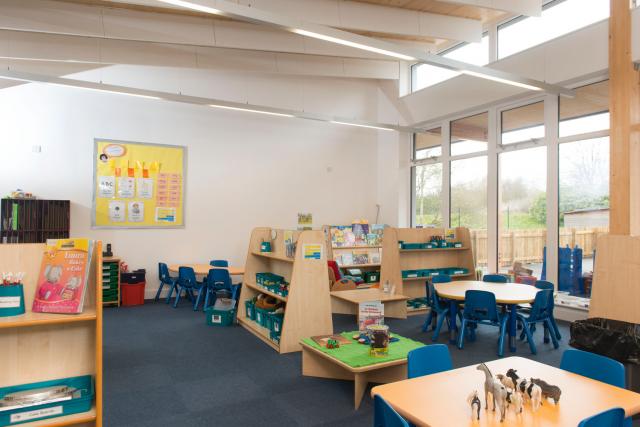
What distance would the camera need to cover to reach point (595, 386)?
2439 millimetres

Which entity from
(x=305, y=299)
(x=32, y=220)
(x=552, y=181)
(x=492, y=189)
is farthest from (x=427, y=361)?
(x=32, y=220)

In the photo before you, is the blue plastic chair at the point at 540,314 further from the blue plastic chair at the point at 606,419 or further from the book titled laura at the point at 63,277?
the book titled laura at the point at 63,277

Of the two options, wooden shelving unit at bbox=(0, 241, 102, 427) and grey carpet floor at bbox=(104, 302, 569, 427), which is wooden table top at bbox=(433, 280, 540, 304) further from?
wooden shelving unit at bbox=(0, 241, 102, 427)

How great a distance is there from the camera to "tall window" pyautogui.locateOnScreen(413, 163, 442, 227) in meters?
9.84

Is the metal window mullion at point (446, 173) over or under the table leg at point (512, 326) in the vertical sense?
over

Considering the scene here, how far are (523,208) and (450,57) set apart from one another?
3.81 metres

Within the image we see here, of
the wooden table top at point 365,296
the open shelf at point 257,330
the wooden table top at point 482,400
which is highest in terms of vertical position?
the wooden table top at point 482,400

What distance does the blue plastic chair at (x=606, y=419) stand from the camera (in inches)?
70.4

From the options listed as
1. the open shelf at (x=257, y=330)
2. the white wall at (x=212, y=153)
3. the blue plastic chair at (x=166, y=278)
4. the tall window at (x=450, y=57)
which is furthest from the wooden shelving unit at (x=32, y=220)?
the tall window at (x=450, y=57)

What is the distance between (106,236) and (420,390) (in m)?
7.45

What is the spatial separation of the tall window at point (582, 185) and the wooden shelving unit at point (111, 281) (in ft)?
25.4

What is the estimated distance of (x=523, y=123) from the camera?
7965 mm

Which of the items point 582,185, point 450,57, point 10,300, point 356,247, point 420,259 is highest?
point 450,57

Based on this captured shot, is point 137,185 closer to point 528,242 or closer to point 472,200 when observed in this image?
point 472,200
